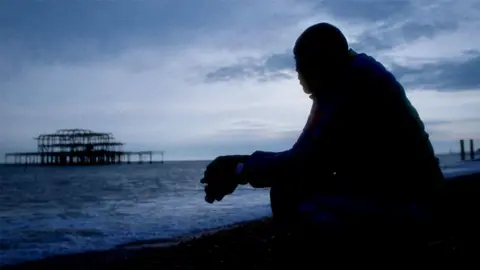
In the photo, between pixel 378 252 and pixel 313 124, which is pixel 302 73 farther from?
pixel 378 252

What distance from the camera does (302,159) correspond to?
57.8 inches

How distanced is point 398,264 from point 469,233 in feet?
10.2

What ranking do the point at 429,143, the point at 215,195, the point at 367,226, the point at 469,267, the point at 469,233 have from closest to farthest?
the point at 367,226 → the point at 429,143 → the point at 215,195 → the point at 469,267 → the point at 469,233

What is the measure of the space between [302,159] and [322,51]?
0.37 m

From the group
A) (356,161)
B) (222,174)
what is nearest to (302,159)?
(356,161)

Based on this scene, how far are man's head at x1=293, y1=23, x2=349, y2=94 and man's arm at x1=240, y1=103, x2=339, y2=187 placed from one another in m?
0.17

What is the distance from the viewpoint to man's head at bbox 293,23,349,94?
5.12ft

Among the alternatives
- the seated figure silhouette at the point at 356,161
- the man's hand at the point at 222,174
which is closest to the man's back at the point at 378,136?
the seated figure silhouette at the point at 356,161

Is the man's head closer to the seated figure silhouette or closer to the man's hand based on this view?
the seated figure silhouette

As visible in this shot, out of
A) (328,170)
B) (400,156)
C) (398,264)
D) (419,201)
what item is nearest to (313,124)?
(328,170)

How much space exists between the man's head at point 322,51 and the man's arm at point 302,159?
6.6 inches

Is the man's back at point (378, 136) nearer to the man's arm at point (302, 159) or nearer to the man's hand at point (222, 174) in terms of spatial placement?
the man's arm at point (302, 159)

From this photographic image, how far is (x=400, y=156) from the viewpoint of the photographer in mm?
1458

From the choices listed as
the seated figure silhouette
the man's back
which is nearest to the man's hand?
the seated figure silhouette
